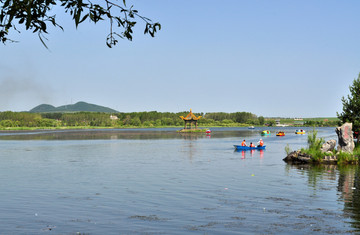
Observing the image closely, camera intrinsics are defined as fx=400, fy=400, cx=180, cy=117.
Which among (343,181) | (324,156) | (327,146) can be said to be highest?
(327,146)

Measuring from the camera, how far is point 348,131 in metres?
43.8

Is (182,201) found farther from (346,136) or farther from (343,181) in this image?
(346,136)

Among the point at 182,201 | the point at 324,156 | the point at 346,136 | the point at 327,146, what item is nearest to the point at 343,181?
the point at 324,156

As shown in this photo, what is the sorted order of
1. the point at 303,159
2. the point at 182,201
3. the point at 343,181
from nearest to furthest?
the point at 182,201, the point at 343,181, the point at 303,159

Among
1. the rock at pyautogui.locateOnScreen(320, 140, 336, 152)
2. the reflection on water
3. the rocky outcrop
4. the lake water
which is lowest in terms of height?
the lake water

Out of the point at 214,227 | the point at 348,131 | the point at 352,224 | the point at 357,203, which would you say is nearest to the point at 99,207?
the point at 214,227

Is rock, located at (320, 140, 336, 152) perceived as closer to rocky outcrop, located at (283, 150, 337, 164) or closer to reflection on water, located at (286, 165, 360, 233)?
rocky outcrop, located at (283, 150, 337, 164)

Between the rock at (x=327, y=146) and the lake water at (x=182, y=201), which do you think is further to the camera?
the rock at (x=327, y=146)

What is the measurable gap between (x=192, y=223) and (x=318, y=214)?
6.61 m

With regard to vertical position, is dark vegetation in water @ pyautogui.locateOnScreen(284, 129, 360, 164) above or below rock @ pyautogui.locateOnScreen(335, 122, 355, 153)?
below

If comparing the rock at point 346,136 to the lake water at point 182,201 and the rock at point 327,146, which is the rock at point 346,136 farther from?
the lake water at point 182,201

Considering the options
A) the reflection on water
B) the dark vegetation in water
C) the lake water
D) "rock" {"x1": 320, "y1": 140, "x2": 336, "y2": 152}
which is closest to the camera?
the lake water

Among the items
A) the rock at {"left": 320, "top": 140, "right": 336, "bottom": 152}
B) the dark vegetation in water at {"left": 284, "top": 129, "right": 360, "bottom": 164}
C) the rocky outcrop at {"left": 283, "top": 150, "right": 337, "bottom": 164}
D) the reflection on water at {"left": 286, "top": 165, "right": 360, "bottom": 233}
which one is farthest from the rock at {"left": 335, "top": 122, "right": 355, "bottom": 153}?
the reflection on water at {"left": 286, "top": 165, "right": 360, "bottom": 233}

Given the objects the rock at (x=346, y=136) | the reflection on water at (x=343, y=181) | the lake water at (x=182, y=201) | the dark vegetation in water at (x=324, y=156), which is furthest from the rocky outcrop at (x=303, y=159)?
the lake water at (x=182, y=201)
